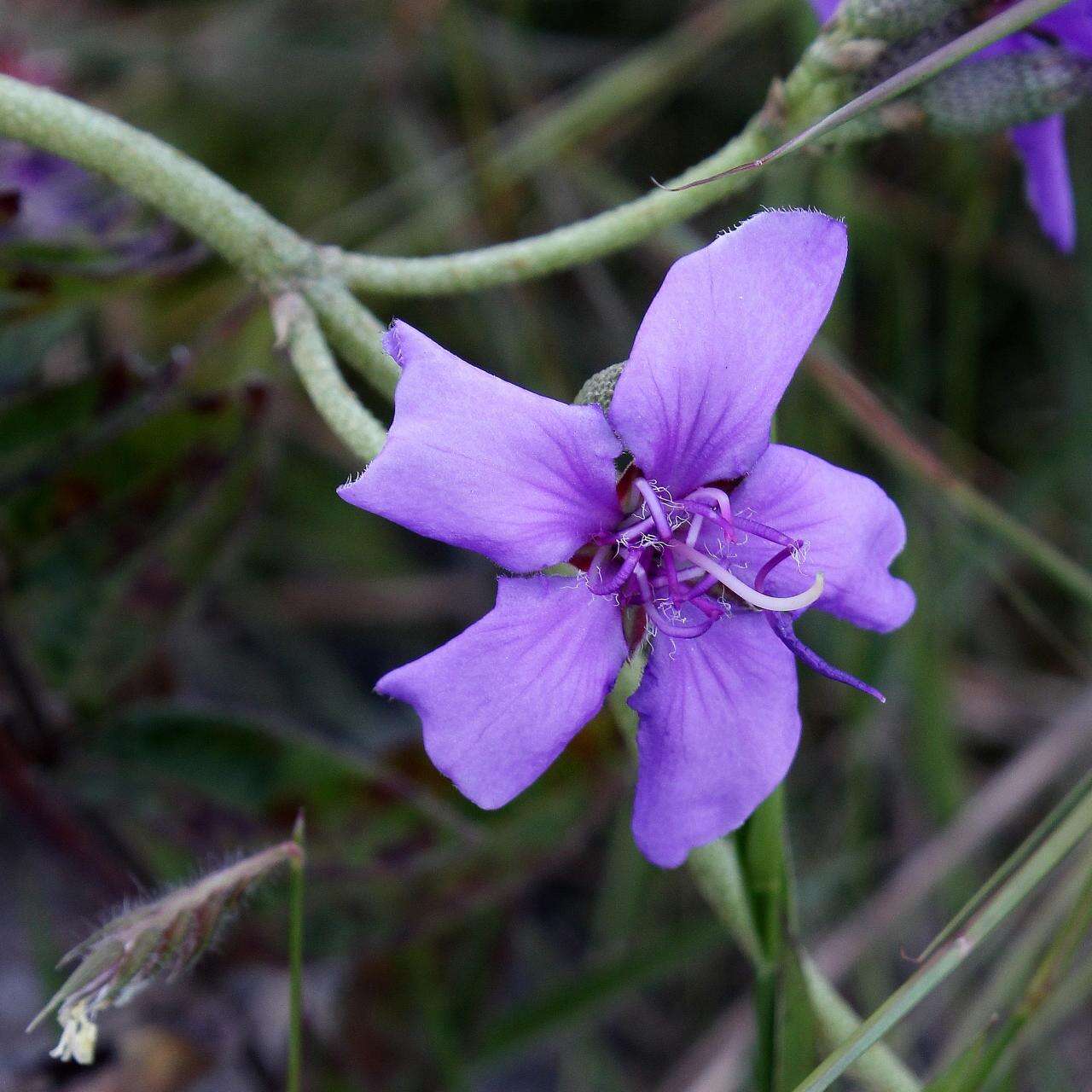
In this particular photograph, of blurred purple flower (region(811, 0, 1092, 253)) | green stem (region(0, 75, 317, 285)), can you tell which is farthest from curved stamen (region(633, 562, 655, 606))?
blurred purple flower (region(811, 0, 1092, 253))

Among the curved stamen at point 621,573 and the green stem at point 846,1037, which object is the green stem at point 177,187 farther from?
the green stem at point 846,1037

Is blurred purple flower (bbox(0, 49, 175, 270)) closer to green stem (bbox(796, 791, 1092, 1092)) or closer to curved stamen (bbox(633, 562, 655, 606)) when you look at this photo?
curved stamen (bbox(633, 562, 655, 606))

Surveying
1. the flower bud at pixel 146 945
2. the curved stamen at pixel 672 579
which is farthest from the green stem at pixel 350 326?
the flower bud at pixel 146 945

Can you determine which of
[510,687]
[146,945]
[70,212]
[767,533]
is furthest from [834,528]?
[70,212]

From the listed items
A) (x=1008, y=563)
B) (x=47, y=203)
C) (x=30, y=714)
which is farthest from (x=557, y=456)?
(x=1008, y=563)

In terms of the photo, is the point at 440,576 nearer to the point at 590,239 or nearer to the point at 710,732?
the point at 590,239

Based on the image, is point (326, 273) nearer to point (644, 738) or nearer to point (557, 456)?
point (557, 456)
